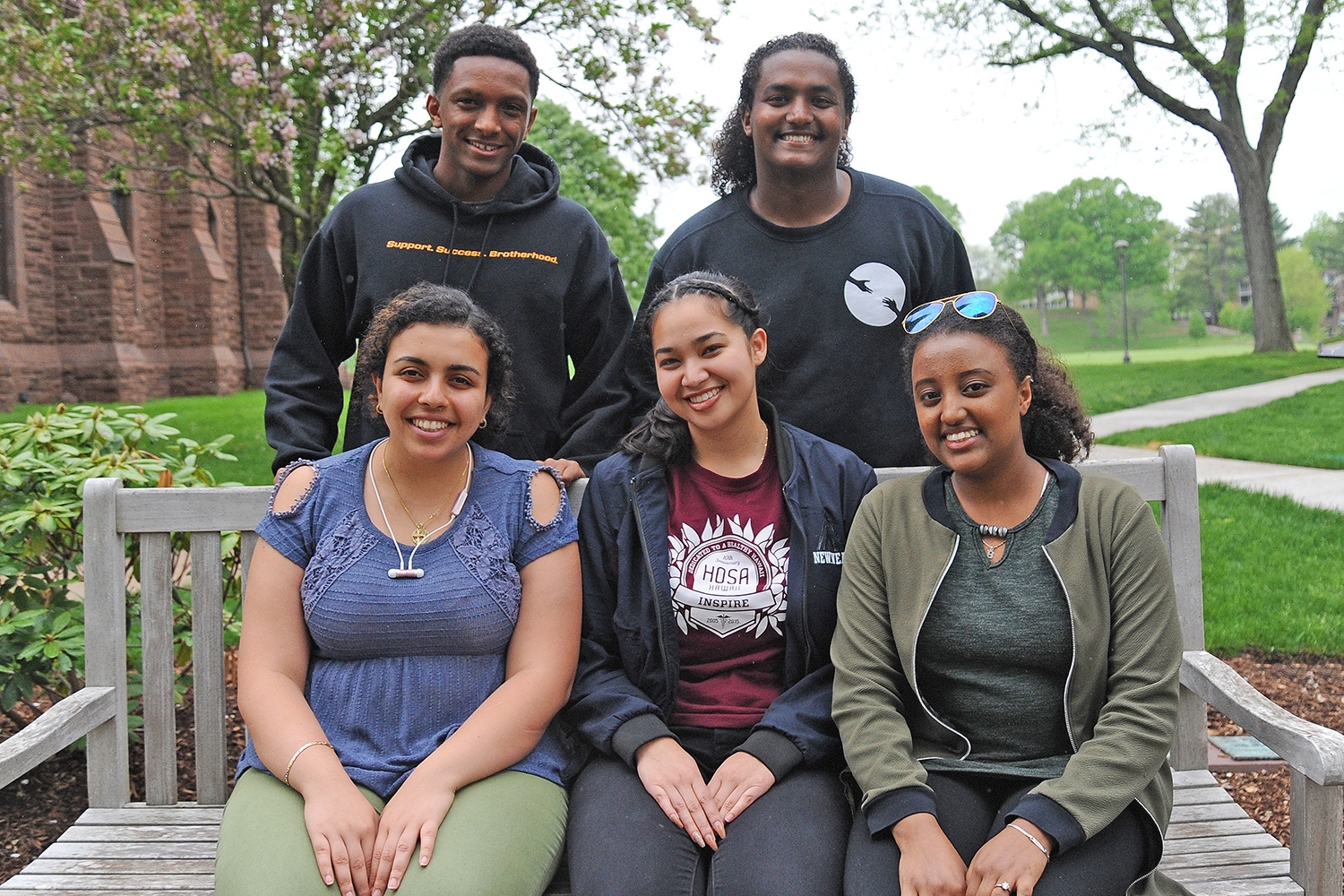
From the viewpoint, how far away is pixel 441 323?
2.51 metres

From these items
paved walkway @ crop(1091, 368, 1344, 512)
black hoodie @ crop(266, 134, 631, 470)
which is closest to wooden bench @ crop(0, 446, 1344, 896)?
black hoodie @ crop(266, 134, 631, 470)

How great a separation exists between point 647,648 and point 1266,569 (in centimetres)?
507

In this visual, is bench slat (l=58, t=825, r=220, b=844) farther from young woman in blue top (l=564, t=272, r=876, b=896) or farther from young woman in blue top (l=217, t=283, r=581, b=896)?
young woman in blue top (l=564, t=272, r=876, b=896)

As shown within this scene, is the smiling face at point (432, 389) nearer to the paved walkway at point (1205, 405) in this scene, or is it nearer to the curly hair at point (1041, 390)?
the curly hair at point (1041, 390)

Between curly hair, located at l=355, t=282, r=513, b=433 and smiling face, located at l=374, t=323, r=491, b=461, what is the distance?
0.03 metres

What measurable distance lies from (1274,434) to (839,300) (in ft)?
33.6

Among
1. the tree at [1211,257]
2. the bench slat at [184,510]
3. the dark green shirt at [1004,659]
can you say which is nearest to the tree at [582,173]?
the bench slat at [184,510]

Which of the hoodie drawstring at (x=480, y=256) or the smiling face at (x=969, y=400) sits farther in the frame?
the hoodie drawstring at (x=480, y=256)

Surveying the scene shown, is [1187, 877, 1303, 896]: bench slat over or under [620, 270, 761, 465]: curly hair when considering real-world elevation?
under

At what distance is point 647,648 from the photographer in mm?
2525

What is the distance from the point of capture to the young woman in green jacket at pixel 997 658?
2105mm

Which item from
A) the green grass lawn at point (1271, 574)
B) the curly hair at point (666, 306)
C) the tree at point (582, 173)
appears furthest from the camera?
the tree at point (582, 173)

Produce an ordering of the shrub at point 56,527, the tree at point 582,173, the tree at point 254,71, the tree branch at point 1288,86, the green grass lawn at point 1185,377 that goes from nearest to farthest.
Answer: the shrub at point 56,527 → the tree at point 254,71 → the green grass lawn at point 1185,377 → the tree branch at point 1288,86 → the tree at point 582,173

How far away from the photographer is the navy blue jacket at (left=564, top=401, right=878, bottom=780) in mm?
2410
